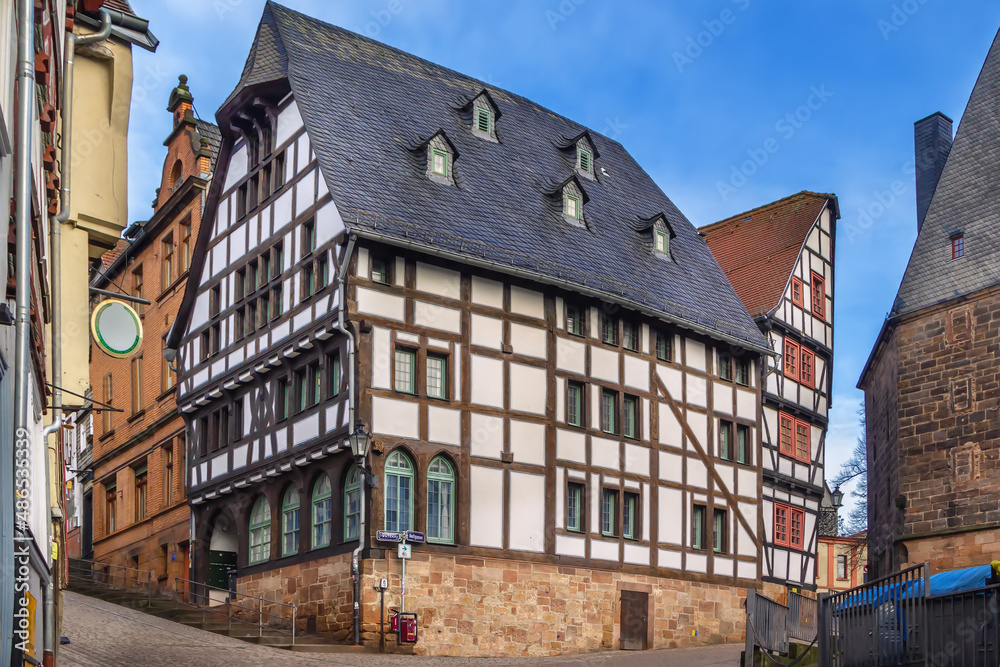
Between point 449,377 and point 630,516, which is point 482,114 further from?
point 630,516

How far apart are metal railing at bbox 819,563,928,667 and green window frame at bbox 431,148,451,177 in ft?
50.5

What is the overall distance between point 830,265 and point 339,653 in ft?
69.8

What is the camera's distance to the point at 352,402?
2575 centimetres

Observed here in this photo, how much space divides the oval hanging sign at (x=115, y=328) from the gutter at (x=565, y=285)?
11519mm

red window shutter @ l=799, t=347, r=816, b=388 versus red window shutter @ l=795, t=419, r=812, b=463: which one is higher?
red window shutter @ l=799, t=347, r=816, b=388

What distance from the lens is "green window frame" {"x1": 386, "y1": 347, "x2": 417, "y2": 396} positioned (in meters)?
26.7

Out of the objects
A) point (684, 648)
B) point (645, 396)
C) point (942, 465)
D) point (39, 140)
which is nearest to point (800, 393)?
point (942, 465)

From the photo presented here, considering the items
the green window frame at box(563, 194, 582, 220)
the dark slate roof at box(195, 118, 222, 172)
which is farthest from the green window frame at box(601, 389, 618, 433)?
the dark slate roof at box(195, 118, 222, 172)

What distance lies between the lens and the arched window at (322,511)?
26.7m

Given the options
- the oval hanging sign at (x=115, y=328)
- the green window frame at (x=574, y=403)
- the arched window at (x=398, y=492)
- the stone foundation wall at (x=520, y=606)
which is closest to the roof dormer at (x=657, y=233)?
the green window frame at (x=574, y=403)

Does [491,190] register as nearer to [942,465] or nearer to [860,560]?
[942,465]

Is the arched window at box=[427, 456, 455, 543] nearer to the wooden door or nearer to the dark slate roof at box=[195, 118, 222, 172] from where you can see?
the wooden door

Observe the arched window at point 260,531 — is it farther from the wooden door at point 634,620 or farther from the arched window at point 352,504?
the wooden door at point 634,620

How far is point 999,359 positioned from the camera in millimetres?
34094
